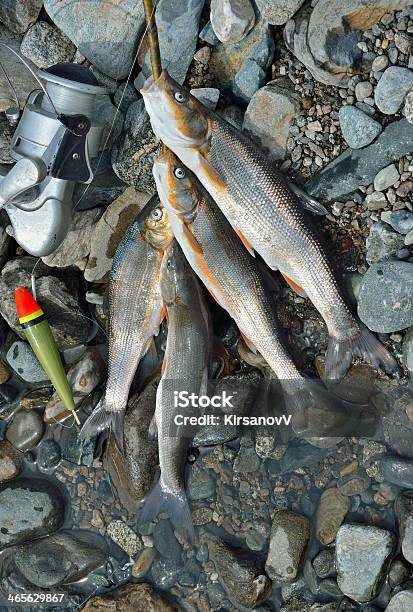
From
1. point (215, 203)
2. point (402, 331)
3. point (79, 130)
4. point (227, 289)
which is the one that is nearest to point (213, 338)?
point (227, 289)

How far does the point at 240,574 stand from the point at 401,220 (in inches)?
83.6

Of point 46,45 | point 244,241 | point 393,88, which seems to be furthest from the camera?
point 46,45

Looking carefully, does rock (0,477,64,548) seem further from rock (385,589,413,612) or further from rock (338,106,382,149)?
rock (338,106,382,149)

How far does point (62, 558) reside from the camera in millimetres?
3877

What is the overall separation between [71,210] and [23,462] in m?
1.61

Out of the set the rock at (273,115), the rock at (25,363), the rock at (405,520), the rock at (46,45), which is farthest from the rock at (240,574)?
the rock at (46,45)

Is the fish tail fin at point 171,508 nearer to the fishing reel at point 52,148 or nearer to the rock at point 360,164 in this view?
the fishing reel at point 52,148

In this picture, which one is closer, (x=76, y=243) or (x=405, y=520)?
(x=405, y=520)

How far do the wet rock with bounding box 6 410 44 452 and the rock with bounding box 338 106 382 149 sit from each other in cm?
247

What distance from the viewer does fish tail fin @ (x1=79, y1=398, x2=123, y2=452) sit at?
3.71 metres

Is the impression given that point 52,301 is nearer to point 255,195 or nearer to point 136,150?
point 136,150

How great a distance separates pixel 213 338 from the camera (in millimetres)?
3654

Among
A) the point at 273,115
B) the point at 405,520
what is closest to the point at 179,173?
the point at 273,115

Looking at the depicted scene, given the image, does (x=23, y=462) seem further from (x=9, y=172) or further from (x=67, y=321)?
(x=9, y=172)
